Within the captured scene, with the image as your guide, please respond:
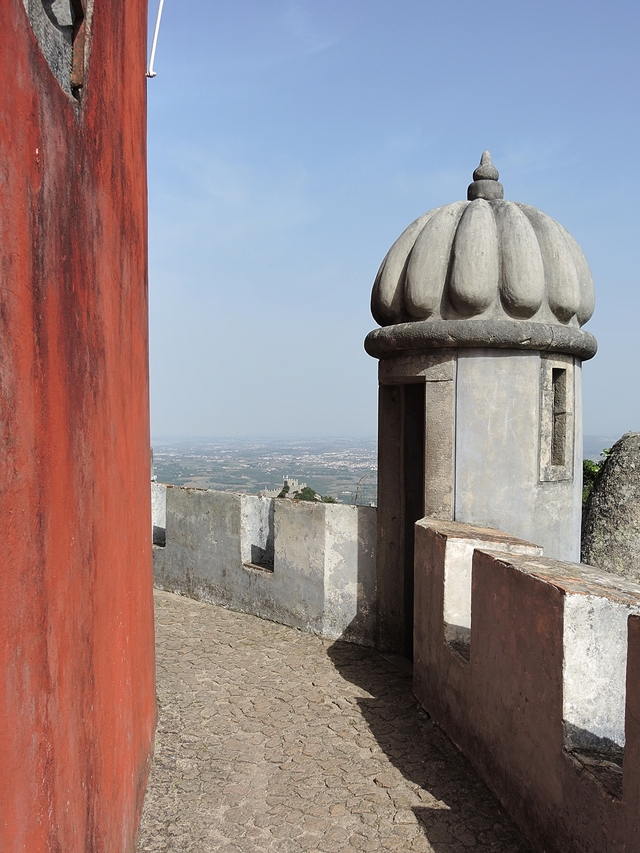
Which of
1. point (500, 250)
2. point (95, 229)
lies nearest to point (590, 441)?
point (500, 250)

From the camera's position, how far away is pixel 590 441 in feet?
154

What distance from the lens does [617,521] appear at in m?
7.09

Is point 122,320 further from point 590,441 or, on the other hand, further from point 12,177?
point 590,441

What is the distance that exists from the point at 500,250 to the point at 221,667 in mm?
3667

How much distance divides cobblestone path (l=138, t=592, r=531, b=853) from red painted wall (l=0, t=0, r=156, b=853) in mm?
481

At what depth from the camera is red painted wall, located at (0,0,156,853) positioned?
1.46m

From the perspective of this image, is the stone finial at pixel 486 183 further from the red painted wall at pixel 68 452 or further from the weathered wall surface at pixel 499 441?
the red painted wall at pixel 68 452

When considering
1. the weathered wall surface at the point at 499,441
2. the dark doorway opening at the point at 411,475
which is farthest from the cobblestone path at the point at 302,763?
the weathered wall surface at the point at 499,441

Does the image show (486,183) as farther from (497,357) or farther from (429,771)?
(429,771)

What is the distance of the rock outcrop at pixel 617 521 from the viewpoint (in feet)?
23.0

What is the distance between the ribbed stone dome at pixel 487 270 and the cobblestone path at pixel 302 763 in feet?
8.67

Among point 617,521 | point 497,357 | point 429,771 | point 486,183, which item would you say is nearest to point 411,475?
point 497,357

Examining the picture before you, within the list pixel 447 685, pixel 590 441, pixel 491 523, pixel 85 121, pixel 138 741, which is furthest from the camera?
pixel 590 441

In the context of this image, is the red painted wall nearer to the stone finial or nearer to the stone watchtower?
the stone watchtower
